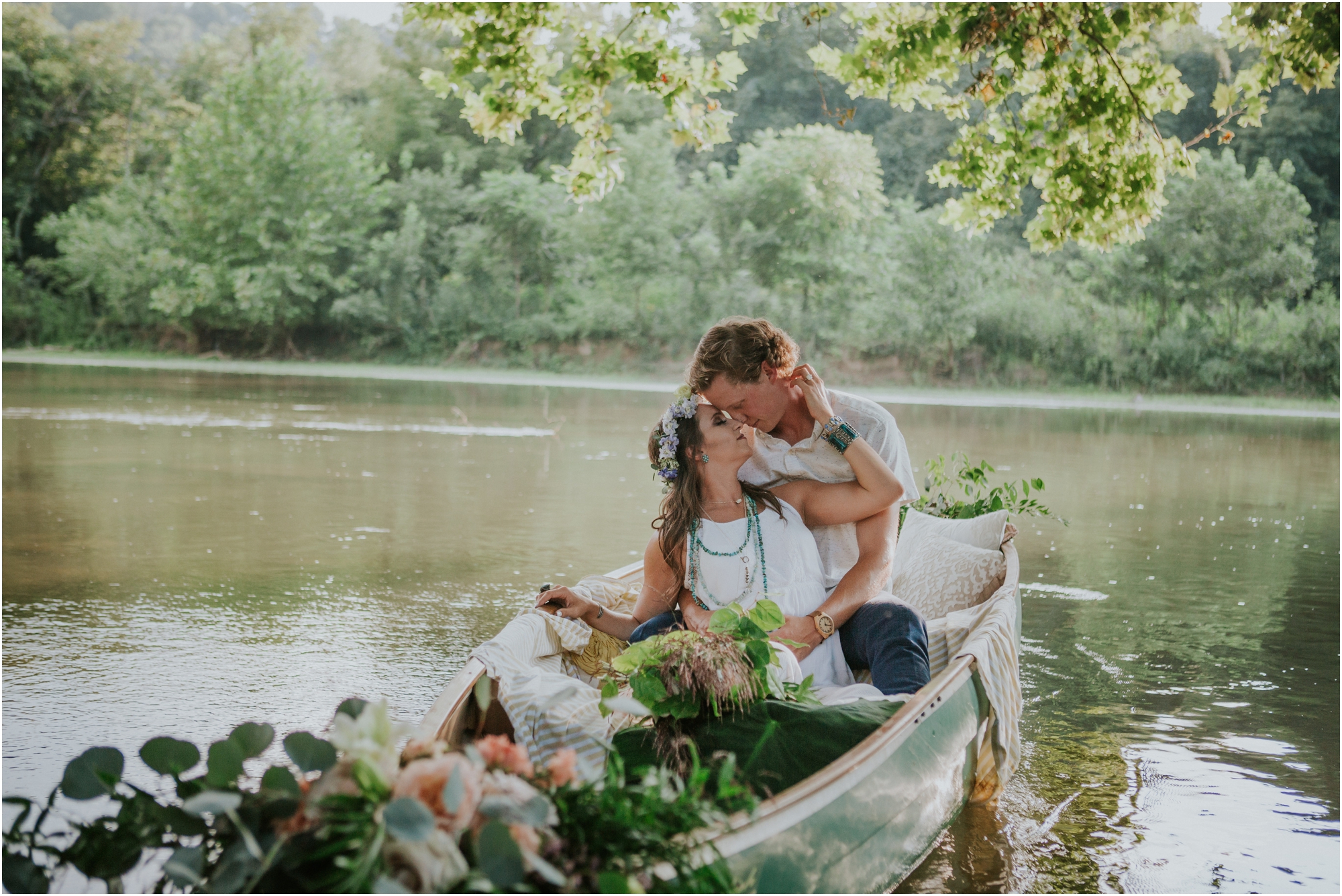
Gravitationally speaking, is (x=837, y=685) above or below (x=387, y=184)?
below

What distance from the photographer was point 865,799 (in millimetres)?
2475

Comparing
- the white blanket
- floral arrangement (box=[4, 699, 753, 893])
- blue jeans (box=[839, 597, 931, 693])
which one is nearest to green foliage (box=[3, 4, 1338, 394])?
blue jeans (box=[839, 597, 931, 693])

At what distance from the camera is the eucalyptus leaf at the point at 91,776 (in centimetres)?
174

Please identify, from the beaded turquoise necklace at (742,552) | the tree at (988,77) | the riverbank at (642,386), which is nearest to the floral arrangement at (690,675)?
the beaded turquoise necklace at (742,552)

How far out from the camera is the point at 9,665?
4863 mm

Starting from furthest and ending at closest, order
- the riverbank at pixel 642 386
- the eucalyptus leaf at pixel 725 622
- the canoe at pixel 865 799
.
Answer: the riverbank at pixel 642 386 < the eucalyptus leaf at pixel 725 622 < the canoe at pixel 865 799

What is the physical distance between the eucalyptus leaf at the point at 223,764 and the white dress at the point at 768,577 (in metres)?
1.81

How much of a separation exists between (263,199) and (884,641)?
36746mm

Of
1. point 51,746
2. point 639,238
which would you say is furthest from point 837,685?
point 639,238

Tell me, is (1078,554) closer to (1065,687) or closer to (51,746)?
(1065,687)

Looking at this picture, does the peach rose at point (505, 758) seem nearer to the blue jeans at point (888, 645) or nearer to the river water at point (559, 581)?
the blue jeans at point (888, 645)

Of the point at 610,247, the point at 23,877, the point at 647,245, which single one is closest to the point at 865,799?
the point at 23,877

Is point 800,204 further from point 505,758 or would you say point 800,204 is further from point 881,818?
point 505,758

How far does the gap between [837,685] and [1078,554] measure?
5.24 metres
